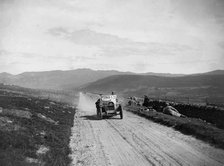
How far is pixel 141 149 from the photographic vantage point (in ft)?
41.0

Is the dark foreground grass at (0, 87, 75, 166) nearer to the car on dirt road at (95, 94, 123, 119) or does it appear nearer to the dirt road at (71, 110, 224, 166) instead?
the dirt road at (71, 110, 224, 166)

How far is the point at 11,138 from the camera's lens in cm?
1195

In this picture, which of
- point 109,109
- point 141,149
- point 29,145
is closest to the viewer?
point 29,145

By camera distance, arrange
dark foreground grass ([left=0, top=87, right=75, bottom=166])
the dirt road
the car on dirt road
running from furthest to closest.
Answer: the car on dirt road < the dirt road < dark foreground grass ([left=0, top=87, right=75, bottom=166])

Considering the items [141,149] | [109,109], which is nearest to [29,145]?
[141,149]

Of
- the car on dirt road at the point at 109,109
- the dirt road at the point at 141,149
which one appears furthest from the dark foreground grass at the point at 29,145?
the car on dirt road at the point at 109,109

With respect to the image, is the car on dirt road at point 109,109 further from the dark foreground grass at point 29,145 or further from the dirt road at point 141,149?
the dark foreground grass at point 29,145

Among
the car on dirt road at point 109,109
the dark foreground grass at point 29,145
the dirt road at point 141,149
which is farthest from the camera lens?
the car on dirt road at point 109,109

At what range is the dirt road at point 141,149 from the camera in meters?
10.5

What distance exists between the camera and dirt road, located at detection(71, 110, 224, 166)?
34.5 feet

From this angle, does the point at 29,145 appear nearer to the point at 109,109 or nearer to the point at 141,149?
the point at 141,149

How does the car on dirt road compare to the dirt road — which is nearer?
the dirt road

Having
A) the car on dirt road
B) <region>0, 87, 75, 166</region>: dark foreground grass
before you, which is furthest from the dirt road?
the car on dirt road

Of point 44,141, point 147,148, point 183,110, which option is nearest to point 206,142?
point 147,148
